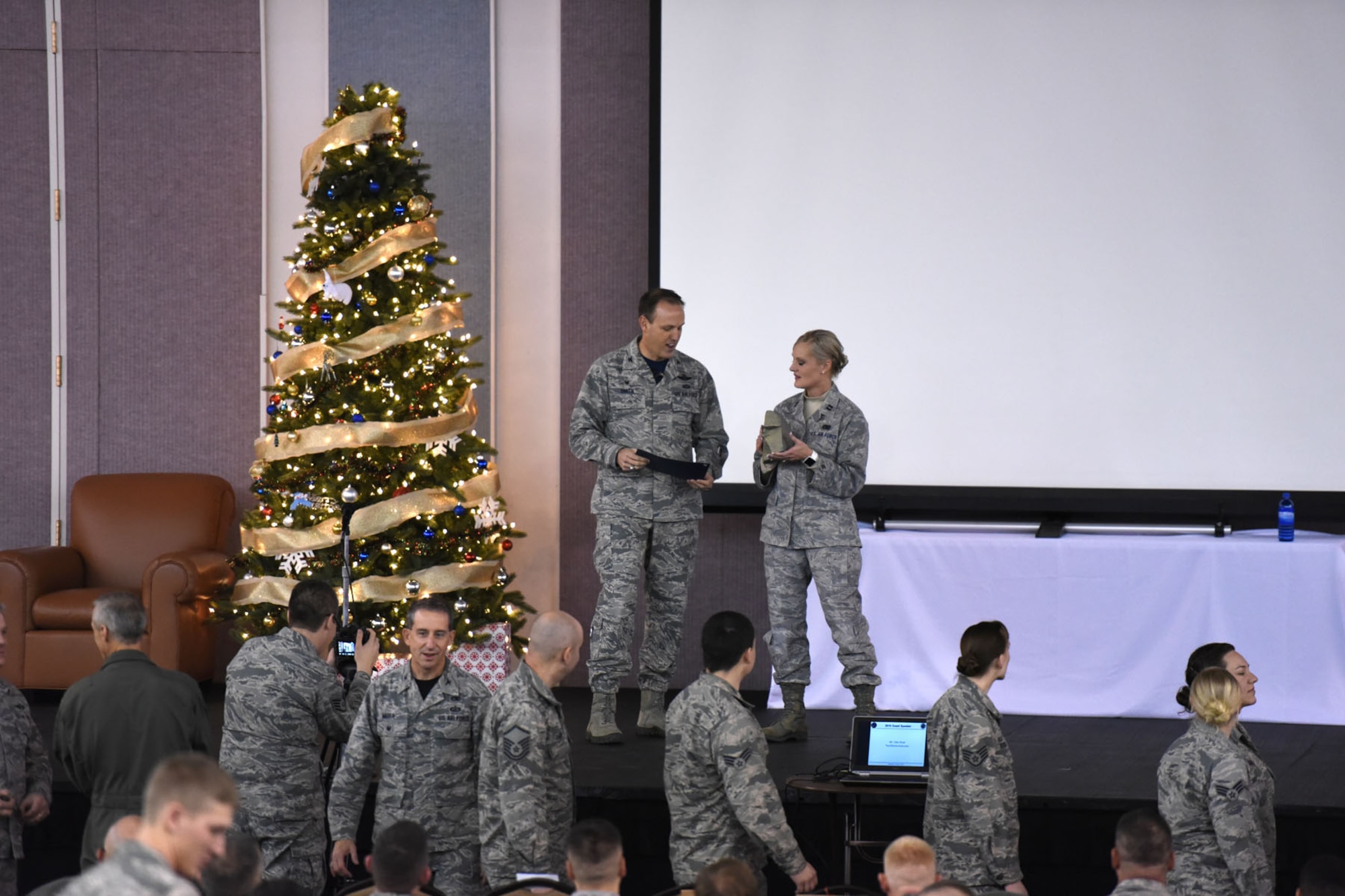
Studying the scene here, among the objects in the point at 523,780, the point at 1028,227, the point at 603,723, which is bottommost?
the point at 603,723

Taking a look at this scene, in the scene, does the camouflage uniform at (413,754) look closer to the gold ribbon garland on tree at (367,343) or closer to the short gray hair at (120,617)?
the short gray hair at (120,617)

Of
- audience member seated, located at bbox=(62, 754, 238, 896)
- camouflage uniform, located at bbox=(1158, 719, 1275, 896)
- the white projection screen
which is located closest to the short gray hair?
audience member seated, located at bbox=(62, 754, 238, 896)

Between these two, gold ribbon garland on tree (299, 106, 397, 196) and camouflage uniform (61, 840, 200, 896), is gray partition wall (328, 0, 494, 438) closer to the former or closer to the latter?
gold ribbon garland on tree (299, 106, 397, 196)

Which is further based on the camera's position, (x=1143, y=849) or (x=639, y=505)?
(x=639, y=505)

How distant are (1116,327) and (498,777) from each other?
3964 millimetres

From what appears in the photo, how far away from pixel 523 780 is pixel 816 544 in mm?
1927

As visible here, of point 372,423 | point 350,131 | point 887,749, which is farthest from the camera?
point 350,131

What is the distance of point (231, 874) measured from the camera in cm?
276

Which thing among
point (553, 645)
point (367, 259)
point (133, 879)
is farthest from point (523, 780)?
point (367, 259)

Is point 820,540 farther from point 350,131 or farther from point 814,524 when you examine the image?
point 350,131

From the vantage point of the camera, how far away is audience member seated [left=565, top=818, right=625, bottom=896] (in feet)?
9.98

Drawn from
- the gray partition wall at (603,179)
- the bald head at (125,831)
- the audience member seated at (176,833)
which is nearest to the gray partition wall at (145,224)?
the gray partition wall at (603,179)

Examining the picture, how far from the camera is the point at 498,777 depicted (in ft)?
12.2

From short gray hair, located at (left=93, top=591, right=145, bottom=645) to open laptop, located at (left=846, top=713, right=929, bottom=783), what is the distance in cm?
200
